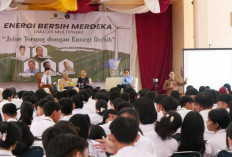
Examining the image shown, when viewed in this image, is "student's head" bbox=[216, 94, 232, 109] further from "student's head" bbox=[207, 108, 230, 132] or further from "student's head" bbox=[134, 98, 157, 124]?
"student's head" bbox=[207, 108, 230, 132]

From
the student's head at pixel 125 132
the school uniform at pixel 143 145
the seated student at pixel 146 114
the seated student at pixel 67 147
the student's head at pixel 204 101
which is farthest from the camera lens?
the student's head at pixel 204 101

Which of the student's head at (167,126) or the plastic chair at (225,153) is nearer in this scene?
the plastic chair at (225,153)

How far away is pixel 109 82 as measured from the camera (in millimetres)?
13766

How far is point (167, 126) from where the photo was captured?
12.4 feet

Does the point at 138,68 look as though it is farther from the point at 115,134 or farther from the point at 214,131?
the point at 115,134

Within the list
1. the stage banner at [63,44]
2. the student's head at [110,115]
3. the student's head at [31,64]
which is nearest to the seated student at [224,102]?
the student's head at [110,115]

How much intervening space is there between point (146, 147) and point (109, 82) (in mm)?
10547

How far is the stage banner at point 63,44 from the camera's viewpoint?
1372 cm

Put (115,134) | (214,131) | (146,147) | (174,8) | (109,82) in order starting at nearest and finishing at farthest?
(115,134) → (146,147) → (214,131) → (109,82) → (174,8)

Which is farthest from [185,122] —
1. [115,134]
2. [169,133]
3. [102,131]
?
[115,134]

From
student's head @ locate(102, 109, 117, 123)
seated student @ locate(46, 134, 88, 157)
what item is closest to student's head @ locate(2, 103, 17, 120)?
student's head @ locate(102, 109, 117, 123)

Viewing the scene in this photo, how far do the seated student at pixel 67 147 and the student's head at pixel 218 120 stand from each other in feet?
6.84

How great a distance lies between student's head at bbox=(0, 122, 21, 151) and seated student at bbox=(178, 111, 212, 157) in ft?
4.89

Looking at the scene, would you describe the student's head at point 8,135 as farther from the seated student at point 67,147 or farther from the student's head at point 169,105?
the student's head at point 169,105
